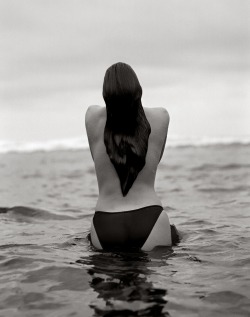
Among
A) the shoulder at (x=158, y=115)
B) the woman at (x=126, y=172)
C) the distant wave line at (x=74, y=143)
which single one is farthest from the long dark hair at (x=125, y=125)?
the distant wave line at (x=74, y=143)

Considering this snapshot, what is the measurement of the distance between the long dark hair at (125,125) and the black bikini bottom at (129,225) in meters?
0.21

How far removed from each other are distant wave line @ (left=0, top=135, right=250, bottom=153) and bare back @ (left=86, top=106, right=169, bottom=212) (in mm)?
32985

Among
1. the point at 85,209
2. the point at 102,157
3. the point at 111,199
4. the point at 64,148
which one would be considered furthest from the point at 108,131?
the point at 64,148

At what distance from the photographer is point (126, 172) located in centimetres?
463

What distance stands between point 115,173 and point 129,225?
18.7 inches

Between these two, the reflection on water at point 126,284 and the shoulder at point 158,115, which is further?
the shoulder at point 158,115

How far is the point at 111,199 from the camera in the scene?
4727 mm

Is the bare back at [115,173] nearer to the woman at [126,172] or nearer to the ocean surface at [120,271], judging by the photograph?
the woman at [126,172]

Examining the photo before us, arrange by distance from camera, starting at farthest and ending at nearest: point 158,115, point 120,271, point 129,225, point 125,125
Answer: point 158,115, point 125,125, point 129,225, point 120,271

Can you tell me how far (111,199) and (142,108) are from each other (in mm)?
842

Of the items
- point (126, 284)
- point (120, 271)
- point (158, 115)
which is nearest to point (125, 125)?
point (158, 115)

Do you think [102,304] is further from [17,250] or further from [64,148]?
[64,148]

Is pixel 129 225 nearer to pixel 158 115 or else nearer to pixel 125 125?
pixel 125 125

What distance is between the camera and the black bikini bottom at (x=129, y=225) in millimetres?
4594
